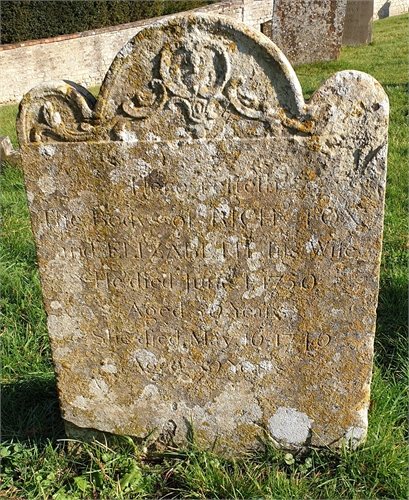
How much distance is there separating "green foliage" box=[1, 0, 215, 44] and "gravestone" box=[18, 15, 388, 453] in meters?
16.0

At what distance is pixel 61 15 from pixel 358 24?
10178 mm

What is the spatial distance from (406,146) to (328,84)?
4210 millimetres

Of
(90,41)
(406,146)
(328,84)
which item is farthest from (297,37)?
(328,84)

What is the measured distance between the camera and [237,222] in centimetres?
232

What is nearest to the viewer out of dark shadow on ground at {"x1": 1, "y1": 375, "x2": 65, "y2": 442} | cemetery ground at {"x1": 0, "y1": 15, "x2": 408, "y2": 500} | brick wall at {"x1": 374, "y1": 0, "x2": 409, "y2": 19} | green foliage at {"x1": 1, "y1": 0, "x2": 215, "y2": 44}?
cemetery ground at {"x1": 0, "y1": 15, "x2": 408, "y2": 500}

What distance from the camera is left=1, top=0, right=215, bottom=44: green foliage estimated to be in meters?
16.3

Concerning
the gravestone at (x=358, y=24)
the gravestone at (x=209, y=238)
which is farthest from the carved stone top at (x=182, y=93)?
Result: the gravestone at (x=358, y=24)

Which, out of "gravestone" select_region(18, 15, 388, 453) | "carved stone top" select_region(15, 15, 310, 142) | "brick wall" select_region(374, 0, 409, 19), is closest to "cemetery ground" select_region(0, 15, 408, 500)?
"gravestone" select_region(18, 15, 388, 453)

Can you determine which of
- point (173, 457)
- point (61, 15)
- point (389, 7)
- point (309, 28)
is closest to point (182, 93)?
point (173, 457)

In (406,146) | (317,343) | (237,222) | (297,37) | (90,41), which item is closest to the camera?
(237,222)

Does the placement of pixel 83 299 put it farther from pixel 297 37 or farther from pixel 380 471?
pixel 297 37

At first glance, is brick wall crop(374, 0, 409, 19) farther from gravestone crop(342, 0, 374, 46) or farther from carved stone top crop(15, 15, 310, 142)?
carved stone top crop(15, 15, 310, 142)

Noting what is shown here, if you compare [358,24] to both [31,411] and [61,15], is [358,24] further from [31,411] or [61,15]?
[31,411]

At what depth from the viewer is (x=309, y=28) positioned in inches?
373
